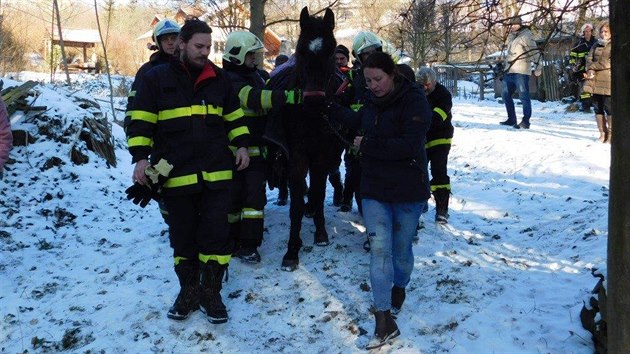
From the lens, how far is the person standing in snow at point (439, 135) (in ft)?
18.2

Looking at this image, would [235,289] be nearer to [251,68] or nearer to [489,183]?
[251,68]

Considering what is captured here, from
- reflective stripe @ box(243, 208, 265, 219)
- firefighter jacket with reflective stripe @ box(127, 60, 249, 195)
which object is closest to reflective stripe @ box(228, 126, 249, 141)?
firefighter jacket with reflective stripe @ box(127, 60, 249, 195)

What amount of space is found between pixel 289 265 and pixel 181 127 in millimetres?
1688

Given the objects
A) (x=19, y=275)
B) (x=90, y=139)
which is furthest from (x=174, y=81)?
(x=90, y=139)

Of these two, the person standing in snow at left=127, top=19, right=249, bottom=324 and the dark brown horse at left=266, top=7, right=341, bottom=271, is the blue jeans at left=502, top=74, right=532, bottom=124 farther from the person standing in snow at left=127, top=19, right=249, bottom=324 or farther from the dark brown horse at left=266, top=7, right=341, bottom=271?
the person standing in snow at left=127, top=19, right=249, bottom=324

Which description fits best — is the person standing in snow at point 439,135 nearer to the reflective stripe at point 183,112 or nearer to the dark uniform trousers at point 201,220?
the reflective stripe at point 183,112

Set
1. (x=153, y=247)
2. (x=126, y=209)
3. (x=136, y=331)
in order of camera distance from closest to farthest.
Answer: (x=136, y=331) → (x=153, y=247) → (x=126, y=209)

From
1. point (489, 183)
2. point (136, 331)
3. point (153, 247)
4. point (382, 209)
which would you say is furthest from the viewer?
point (489, 183)

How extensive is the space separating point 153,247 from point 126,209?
163 centimetres

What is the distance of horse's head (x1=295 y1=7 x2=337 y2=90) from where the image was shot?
4.54 m

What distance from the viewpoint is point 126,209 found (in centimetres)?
692

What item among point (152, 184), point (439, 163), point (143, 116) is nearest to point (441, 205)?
Result: point (439, 163)

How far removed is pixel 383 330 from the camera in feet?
12.1

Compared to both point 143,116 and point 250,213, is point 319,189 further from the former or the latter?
point 143,116
